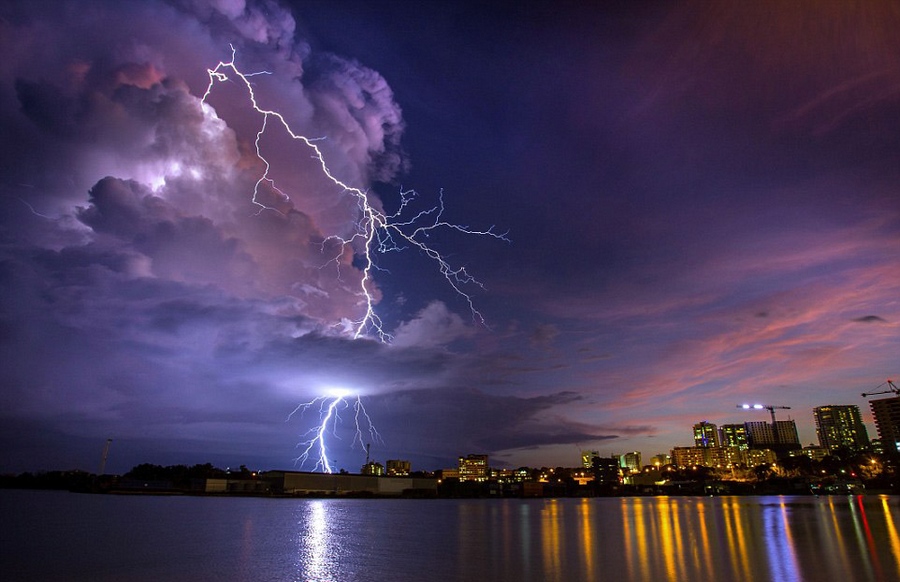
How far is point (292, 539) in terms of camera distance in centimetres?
3312

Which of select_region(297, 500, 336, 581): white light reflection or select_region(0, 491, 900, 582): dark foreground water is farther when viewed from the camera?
select_region(297, 500, 336, 581): white light reflection

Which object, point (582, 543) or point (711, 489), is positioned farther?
point (711, 489)

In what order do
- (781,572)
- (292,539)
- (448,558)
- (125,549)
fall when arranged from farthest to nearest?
1. (292,539)
2. (125,549)
3. (448,558)
4. (781,572)

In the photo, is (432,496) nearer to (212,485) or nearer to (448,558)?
(212,485)

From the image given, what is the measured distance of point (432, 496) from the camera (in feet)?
571

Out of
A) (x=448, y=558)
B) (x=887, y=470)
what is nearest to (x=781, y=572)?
(x=448, y=558)

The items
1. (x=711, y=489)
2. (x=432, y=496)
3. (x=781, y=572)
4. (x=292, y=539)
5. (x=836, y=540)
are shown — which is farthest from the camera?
(x=711, y=489)

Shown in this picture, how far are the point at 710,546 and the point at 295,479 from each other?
139 meters

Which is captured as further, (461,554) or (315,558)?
(461,554)

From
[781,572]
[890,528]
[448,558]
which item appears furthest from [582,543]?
[890,528]

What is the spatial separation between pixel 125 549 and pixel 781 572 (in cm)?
3071

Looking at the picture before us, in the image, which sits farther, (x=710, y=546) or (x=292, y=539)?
→ (x=292, y=539)

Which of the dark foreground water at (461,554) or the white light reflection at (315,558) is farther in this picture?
the white light reflection at (315,558)

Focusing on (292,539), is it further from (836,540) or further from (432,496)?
(432,496)
